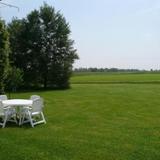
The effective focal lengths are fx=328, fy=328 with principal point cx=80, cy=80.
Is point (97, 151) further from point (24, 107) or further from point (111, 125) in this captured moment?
point (24, 107)

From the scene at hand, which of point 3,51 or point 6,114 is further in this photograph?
point 3,51

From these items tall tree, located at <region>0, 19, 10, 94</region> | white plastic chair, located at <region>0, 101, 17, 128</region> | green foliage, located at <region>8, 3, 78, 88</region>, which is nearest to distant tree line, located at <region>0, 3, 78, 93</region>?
green foliage, located at <region>8, 3, 78, 88</region>

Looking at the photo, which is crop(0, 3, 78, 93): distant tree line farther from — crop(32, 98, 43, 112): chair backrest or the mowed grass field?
crop(32, 98, 43, 112): chair backrest

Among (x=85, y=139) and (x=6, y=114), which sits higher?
(x=6, y=114)

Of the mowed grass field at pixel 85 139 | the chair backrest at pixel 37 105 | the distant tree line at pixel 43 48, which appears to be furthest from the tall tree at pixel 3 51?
the distant tree line at pixel 43 48

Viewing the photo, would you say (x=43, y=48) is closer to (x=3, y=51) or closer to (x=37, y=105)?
(x=3, y=51)

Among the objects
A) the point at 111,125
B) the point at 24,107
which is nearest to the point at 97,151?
the point at 111,125

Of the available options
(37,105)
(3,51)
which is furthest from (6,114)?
(3,51)

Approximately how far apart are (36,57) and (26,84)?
281cm

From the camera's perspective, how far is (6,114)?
968 cm

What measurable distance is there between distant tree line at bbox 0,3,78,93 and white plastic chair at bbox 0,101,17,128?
2029cm

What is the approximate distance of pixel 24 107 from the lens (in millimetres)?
9977

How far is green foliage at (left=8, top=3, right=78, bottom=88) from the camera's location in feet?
101

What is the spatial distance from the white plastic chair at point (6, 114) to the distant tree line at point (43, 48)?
20286mm
